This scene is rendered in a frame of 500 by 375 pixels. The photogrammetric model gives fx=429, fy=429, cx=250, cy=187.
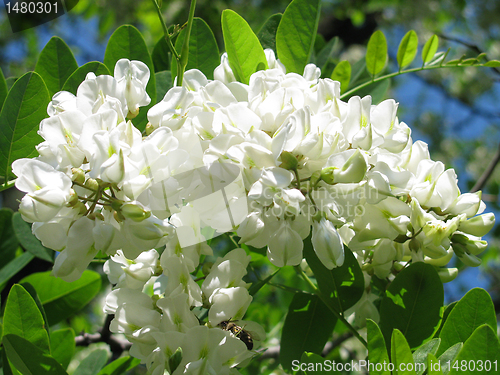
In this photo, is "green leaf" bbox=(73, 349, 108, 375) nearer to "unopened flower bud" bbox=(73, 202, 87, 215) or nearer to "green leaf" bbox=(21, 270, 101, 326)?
"green leaf" bbox=(21, 270, 101, 326)

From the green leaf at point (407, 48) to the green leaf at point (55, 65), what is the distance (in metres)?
0.90

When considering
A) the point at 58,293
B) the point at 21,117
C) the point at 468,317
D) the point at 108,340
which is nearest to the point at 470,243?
the point at 468,317

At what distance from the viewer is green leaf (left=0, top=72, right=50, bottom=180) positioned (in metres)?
0.89

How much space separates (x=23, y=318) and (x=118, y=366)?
38 centimetres

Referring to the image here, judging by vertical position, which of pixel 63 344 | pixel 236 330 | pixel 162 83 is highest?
pixel 162 83

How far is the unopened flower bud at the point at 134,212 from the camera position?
66 cm

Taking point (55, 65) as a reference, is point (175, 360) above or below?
below

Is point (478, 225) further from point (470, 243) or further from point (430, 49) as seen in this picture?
point (430, 49)

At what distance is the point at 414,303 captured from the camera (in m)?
0.91

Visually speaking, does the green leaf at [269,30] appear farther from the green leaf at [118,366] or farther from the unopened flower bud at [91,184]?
the green leaf at [118,366]

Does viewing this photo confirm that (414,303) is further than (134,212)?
Yes

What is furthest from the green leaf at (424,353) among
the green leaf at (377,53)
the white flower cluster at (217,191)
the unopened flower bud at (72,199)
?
the green leaf at (377,53)

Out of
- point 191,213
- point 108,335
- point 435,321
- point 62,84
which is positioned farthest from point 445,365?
point 108,335

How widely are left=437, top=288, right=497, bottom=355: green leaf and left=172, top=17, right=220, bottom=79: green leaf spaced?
0.78m
